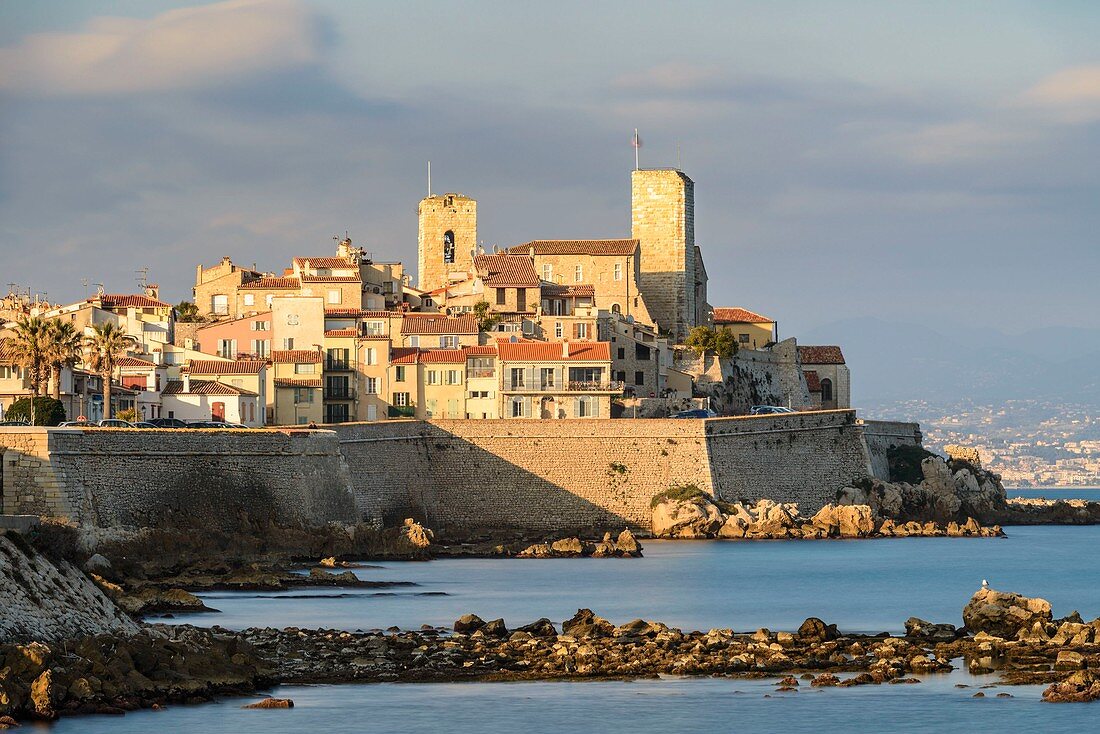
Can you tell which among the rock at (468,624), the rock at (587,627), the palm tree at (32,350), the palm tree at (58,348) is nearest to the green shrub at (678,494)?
the palm tree at (58,348)

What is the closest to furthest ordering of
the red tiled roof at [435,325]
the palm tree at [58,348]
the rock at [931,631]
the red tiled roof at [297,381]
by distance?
the rock at [931,631] < the palm tree at [58,348] < the red tiled roof at [297,381] < the red tiled roof at [435,325]

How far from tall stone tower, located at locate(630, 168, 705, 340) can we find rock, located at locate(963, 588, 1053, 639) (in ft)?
166

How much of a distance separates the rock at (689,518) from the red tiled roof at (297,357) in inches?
557

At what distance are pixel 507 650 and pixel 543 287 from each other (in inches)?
1907

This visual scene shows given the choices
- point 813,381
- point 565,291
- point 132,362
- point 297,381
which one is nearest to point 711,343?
point 565,291

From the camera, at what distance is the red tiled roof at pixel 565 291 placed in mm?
82688

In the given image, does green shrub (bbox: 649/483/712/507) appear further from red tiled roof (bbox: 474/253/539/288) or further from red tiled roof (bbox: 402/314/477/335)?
red tiled roof (bbox: 474/253/539/288)

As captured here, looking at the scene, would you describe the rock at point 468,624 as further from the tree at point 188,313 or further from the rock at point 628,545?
the tree at point 188,313

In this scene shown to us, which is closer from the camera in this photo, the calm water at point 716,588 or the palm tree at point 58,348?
the calm water at point 716,588

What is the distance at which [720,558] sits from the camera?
60.7m

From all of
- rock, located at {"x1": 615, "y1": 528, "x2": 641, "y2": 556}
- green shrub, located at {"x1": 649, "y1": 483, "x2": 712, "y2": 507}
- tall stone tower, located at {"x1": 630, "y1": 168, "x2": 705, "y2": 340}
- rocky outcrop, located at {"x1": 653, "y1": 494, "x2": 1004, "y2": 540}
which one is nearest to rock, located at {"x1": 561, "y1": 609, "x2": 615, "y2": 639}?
rock, located at {"x1": 615, "y1": 528, "x2": 641, "y2": 556}

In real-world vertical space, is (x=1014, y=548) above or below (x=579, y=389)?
below

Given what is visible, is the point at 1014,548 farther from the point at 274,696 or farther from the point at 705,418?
the point at 274,696

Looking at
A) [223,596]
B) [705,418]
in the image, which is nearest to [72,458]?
[223,596]
